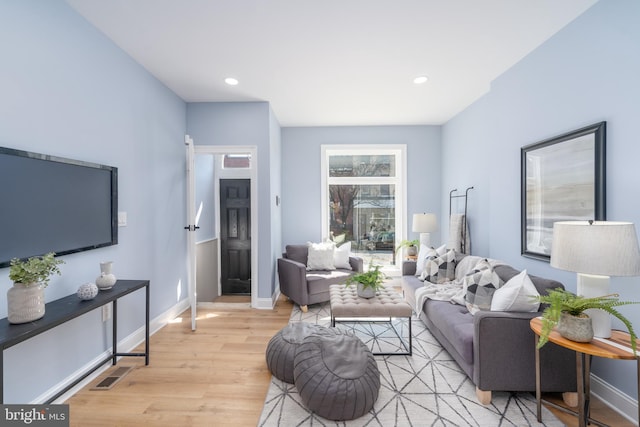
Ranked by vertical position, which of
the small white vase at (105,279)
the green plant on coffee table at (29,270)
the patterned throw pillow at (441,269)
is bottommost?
the patterned throw pillow at (441,269)

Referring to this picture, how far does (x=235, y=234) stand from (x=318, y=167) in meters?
1.77

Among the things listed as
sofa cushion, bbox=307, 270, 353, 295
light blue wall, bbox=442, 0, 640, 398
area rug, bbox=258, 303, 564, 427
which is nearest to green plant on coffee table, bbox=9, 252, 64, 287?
area rug, bbox=258, 303, 564, 427

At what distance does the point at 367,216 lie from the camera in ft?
16.6

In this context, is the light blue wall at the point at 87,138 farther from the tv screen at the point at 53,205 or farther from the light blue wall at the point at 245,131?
the light blue wall at the point at 245,131

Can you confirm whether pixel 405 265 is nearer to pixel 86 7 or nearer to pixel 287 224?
pixel 287 224

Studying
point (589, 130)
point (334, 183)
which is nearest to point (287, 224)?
point (334, 183)

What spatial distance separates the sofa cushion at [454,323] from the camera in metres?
2.03

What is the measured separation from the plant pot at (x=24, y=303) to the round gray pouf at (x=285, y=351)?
149 centimetres

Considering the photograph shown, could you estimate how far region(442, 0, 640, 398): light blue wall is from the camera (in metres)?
1.77

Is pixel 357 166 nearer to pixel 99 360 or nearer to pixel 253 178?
pixel 253 178

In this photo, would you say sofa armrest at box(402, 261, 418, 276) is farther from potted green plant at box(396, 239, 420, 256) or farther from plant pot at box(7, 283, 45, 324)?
plant pot at box(7, 283, 45, 324)

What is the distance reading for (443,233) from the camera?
15.7 ft

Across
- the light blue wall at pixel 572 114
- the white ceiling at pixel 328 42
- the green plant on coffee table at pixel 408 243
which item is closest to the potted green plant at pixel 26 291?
the white ceiling at pixel 328 42

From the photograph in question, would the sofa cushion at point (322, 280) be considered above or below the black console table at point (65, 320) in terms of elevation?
below
